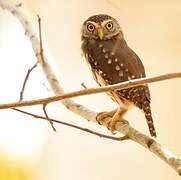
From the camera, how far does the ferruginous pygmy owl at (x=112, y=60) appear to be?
1.00 metres

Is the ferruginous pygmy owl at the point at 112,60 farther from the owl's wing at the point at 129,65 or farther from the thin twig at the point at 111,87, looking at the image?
the thin twig at the point at 111,87

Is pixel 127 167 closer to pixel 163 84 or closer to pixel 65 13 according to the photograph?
pixel 163 84

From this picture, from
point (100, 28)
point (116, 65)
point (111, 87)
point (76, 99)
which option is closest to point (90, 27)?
point (100, 28)

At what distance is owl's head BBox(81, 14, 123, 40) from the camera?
1.10 meters

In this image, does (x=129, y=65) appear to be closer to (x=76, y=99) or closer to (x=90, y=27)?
(x=90, y=27)

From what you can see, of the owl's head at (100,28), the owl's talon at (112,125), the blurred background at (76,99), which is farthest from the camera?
the blurred background at (76,99)

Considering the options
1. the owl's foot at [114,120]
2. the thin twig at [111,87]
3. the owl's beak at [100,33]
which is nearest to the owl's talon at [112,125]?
the owl's foot at [114,120]

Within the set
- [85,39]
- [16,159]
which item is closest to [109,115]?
[85,39]

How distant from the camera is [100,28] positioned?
1.12 m

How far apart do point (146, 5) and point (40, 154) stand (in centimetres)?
53

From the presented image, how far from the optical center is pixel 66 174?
1.46 m

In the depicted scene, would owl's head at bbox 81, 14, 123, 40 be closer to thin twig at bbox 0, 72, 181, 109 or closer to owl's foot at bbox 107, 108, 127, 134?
owl's foot at bbox 107, 108, 127, 134

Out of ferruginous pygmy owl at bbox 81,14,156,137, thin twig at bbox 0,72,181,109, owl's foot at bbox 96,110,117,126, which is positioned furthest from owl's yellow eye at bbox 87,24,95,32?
thin twig at bbox 0,72,181,109

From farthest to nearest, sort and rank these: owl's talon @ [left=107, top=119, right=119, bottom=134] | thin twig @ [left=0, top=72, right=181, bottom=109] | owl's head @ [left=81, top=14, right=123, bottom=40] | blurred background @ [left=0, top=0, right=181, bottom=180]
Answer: blurred background @ [left=0, top=0, right=181, bottom=180] < owl's head @ [left=81, top=14, right=123, bottom=40] < owl's talon @ [left=107, top=119, right=119, bottom=134] < thin twig @ [left=0, top=72, right=181, bottom=109]
